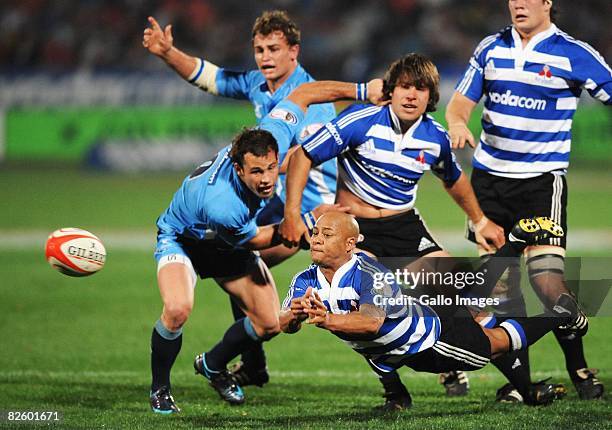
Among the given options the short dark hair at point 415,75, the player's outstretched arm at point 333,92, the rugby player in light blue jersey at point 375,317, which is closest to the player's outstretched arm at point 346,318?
the rugby player in light blue jersey at point 375,317

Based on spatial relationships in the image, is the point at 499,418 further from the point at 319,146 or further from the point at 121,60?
the point at 121,60

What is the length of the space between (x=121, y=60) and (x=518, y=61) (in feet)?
64.6

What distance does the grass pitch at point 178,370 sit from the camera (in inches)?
231

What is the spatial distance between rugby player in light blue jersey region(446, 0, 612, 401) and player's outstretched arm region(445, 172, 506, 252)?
13cm

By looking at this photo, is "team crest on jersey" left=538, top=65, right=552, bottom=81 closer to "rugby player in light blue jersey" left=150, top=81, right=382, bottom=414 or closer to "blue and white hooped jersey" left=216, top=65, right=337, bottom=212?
"rugby player in light blue jersey" left=150, top=81, right=382, bottom=414

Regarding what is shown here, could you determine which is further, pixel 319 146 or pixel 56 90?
pixel 56 90

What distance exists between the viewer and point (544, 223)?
6.01 metres

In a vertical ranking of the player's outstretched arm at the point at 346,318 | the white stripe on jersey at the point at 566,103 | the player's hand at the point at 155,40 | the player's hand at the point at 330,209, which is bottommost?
the player's outstretched arm at the point at 346,318

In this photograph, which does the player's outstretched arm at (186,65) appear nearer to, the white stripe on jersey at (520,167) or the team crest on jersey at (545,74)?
the white stripe on jersey at (520,167)

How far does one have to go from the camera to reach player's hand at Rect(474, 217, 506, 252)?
21.1 feet

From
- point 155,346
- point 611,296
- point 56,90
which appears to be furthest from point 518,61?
point 56,90

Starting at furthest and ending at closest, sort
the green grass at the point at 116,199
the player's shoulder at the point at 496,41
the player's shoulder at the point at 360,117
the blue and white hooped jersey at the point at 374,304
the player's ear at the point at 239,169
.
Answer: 1. the green grass at the point at 116,199
2. the player's shoulder at the point at 496,41
3. the player's shoulder at the point at 360,117
4. the player's ear at the point at 239,169
5. the blue and white hooped jersey at the point at 374,304

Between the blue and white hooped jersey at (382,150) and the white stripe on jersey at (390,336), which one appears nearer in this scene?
the white stripe on jersey at (390,336)

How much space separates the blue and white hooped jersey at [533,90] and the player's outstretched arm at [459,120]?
7 centimetres
